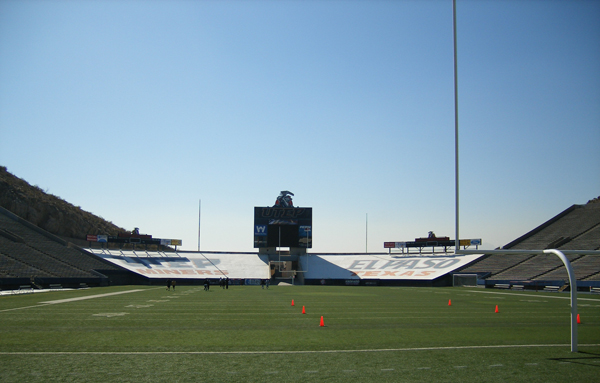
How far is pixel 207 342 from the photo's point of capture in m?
12.0

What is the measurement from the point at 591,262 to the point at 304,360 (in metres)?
45.4

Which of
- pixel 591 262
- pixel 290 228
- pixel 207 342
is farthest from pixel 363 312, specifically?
pixel 290 228

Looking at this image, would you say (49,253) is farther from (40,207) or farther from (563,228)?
(563,228)

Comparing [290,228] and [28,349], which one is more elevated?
[290,228]

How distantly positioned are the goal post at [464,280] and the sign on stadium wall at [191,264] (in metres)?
23.5

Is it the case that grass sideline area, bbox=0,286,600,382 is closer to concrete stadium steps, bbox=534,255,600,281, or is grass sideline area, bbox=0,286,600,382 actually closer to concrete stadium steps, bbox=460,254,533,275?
concrete stadium steps, bbox=534,255,600,281

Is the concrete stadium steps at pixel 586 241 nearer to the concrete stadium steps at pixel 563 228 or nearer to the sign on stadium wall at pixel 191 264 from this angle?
the concrete stadium steps at pixel 563 228

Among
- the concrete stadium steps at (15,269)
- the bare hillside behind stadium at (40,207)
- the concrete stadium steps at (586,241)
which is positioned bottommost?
the concrete stadium steps at (15,269)

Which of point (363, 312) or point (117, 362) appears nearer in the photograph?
point (117, 362)

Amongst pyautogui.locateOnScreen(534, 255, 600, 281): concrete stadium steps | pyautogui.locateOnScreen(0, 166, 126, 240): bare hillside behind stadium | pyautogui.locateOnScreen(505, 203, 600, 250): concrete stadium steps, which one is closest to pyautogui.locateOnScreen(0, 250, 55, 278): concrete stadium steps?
pyautogui.locateOnScreen(0, 166, 126, 240): bare hillside behind stadium

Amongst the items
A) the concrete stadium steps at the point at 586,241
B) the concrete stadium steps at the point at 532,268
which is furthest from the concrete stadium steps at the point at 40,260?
the concrete stadium steps at the point at 586,241

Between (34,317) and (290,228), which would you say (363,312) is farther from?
(290,228)

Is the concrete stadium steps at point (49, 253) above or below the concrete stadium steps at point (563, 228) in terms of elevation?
below

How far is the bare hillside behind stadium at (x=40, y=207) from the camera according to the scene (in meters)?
74.8
